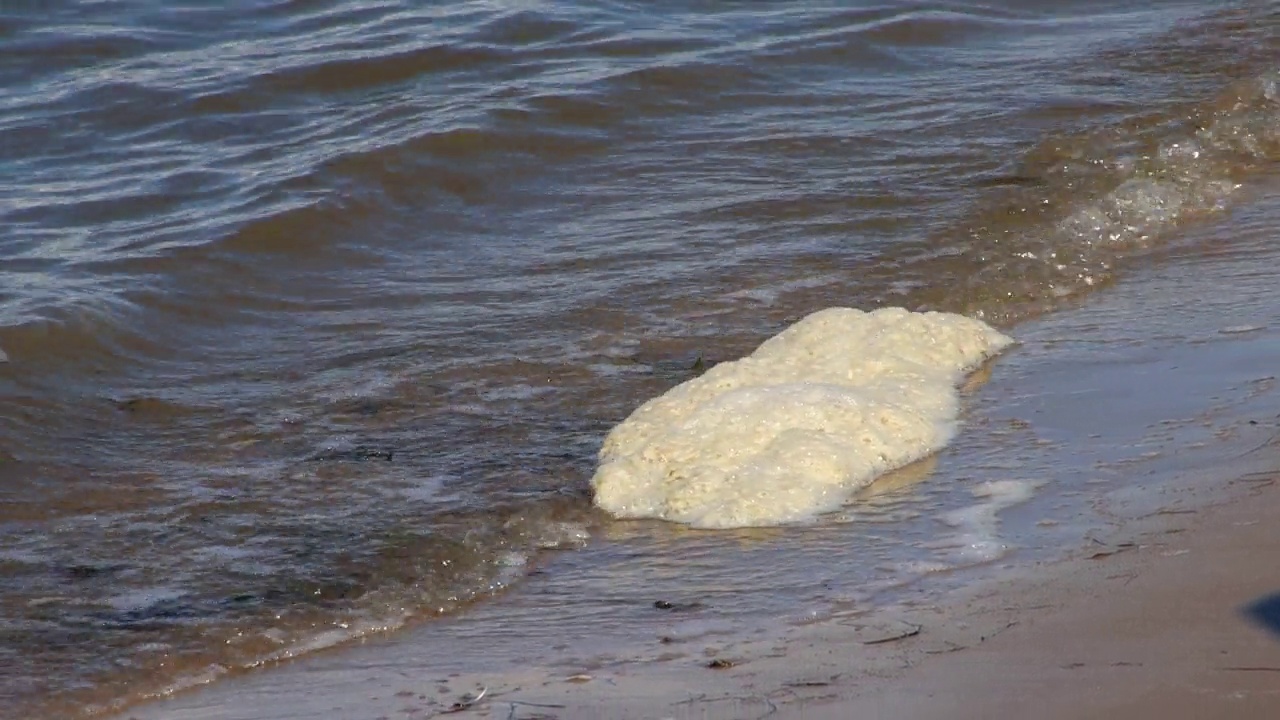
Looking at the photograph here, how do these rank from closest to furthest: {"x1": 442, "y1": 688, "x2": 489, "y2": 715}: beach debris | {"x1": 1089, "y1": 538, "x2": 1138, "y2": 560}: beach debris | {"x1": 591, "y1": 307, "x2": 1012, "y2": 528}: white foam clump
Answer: {"x1": 442, "y1": 688, "x2": 489, "y2": 715}: beach debris → {"x1": 1089, "y1": 538, "x2": 1138, "y2": 560}: beach debris → {"x1": 591, "y1": 307, "x2": 1012, "y2": 528}: white foam clump

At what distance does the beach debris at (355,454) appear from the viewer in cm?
468

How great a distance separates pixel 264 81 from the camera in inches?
369

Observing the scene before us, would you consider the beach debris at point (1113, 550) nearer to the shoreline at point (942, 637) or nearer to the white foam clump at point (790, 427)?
the shoreline at point (942, 637)

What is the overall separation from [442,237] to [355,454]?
2.55 meters

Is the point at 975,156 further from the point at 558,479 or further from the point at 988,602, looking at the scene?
the point at 988,602

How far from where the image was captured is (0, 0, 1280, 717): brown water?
4062 millimetres

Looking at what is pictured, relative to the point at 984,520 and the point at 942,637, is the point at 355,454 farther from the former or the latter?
the point at 942,637

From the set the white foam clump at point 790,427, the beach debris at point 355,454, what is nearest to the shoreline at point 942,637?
the white foam clump at point 790,427

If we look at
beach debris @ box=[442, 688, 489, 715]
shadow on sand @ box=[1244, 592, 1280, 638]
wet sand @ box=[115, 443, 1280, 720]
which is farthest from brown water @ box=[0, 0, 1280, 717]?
shadow on sand @ box=[1244, 592, 1280, 638]

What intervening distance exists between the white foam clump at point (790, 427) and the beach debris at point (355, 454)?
66 centimetres

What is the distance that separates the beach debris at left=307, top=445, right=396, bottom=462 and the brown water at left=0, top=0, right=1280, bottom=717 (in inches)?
0.7

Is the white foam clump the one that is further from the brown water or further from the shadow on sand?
the shadow on sand

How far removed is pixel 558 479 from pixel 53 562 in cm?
126

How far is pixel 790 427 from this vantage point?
4254 millimetres
